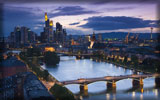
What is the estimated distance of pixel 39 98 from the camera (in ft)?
7.68

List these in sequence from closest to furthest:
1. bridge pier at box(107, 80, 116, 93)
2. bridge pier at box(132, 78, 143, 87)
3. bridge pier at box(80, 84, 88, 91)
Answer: bridge pier at box(80, 84, 88, 91) → bridge pier at box(107, 80, 116, 93) → bridge pier at box(132, 78, 143, 87)

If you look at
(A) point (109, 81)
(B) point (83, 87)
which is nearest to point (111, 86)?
(A) point (109, 81)

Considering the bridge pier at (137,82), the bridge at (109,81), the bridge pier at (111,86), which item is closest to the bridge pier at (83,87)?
the bridge at (109,81)

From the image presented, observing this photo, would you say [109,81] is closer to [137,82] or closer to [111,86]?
[111,86]

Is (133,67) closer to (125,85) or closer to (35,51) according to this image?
(125,85)

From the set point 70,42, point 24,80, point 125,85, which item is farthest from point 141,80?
point 70,42

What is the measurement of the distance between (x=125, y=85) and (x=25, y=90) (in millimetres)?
3067

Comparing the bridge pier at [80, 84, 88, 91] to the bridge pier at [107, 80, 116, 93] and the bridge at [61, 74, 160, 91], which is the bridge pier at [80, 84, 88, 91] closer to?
the bridge at [61, 74, 160, 91]

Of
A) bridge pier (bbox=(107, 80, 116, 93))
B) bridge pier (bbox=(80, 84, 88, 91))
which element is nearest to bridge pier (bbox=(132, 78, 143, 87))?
bridge pier (bbox=(107, 80, 116, 93))

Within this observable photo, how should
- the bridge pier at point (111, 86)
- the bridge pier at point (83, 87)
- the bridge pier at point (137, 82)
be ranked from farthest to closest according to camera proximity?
the bridge pier at point (137, 82) < the bridge pier at point (111, 86) < the bridge pier at point (83, 87)

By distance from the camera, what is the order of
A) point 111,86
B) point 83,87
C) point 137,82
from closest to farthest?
point 83,87 → point 111,86 → point 137,82

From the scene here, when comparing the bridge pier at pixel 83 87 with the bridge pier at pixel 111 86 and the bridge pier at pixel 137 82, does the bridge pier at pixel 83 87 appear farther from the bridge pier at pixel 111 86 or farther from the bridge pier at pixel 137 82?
the bridge pier at pixel 137 82

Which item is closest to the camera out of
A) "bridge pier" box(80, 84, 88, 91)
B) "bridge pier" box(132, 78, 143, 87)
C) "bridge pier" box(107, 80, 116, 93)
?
"bridge pier" box(80, 84, 88, 91)

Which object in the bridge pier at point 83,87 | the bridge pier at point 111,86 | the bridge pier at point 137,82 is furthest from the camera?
the bridge pier at point 137,82
